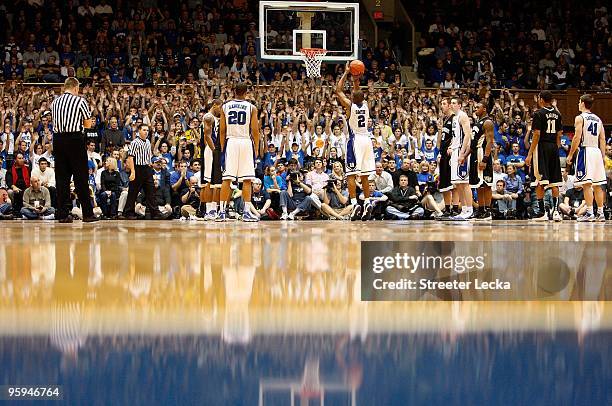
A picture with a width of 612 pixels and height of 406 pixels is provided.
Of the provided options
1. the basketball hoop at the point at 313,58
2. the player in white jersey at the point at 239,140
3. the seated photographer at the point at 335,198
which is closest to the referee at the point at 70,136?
the player in white jersey at the point at 239,140

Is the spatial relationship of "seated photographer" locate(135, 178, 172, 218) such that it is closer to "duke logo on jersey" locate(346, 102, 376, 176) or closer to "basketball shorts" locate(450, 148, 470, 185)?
"duke logo on jersey" locate(346, 102, 376, 176)

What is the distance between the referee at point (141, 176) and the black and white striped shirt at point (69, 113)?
12.2 ft

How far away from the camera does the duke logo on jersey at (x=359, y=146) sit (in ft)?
38.2

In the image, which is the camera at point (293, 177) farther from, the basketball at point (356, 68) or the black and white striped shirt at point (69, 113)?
the black and white striped shirt at point (69, 113)

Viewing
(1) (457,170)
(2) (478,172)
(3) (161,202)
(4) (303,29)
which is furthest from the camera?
(4) (303,29)

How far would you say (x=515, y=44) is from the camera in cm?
2395

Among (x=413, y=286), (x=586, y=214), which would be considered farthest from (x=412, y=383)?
(x=586, y=214)

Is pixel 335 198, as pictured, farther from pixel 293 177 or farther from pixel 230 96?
pixel 230 96

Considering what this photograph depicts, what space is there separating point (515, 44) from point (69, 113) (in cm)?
1747

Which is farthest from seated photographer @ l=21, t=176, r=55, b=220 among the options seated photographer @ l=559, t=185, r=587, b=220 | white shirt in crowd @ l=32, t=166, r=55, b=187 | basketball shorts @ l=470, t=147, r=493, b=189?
seated photographer @ l=559, t=185, r=587, b=220

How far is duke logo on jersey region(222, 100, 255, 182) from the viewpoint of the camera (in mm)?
10602

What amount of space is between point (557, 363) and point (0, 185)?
44.5 ft

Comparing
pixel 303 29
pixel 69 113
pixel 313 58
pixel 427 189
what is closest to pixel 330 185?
pixel 427 189

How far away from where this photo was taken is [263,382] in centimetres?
261
